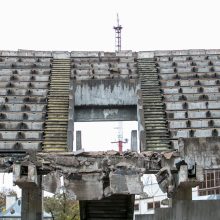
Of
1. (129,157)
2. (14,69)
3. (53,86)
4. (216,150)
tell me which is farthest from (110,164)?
(14,69)

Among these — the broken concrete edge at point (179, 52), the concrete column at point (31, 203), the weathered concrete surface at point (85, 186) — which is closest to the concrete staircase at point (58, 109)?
the broken concrete edge at point (179, 52)

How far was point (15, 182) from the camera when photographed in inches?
680

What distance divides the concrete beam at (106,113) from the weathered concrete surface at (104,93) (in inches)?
18.6

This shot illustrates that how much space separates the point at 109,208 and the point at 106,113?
10.0 metres

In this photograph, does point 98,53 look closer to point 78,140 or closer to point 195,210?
point 78,140

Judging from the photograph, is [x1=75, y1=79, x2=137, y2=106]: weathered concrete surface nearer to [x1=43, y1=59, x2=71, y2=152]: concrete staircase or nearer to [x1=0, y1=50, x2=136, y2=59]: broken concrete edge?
[x1=43, y1=59, x2=71, y2=152]: concrete staircase

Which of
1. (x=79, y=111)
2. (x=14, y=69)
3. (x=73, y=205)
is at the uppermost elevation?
(x=14, y=69)

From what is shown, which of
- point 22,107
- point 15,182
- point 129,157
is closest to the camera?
point 15,182

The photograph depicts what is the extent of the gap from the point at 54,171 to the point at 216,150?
6.54 meters

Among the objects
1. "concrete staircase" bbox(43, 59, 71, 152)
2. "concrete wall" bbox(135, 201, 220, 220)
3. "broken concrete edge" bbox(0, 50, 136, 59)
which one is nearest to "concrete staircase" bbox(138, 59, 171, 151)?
"broken concrete edge" bbox(0, 50, 136, 59)

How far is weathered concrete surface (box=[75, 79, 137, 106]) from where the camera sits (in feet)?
98.1

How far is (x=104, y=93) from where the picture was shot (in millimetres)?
29953

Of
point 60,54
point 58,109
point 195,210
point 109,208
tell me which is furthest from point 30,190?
point 60,54

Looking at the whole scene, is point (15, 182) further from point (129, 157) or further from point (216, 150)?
point (216, 150)
